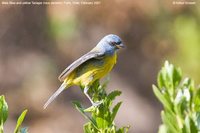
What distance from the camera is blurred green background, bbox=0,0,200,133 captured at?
899cm

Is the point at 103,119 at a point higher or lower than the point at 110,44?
higher

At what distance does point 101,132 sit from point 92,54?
6.40 feet

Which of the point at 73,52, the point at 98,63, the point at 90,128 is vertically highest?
the point at 90,128

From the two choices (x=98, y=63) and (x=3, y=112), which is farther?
(x=98, y=63)

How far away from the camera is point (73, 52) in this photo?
9.76 meters

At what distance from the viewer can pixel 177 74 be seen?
182cm

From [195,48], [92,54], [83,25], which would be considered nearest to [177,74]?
[92,54]

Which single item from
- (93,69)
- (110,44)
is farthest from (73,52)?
(93,69)

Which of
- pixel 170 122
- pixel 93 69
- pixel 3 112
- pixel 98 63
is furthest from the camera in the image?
pixel 98 63

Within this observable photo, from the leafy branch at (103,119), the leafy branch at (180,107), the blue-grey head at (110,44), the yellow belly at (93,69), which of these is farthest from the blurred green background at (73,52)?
the leafy branch at (180,107)

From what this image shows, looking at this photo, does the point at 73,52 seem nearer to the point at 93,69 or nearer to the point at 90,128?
the point at 93,69

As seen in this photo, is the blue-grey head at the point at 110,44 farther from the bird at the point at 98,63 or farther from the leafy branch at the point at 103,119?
the leafy branch at the point at 103,119

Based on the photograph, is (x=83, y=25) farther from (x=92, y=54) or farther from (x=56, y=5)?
(x=92, y=54)

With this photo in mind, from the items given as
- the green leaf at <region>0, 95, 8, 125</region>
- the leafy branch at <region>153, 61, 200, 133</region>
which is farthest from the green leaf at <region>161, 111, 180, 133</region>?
the green leaf at <region>0, 95, 8, 125</region>
